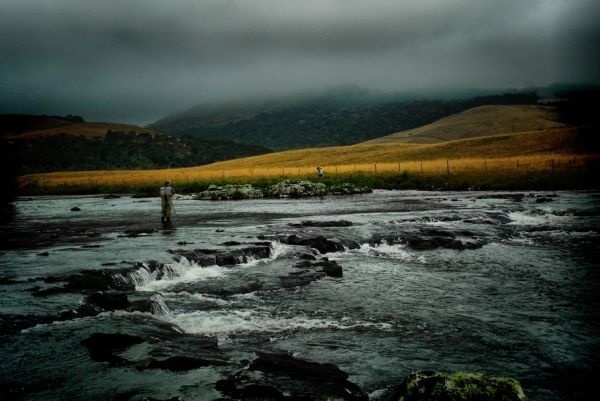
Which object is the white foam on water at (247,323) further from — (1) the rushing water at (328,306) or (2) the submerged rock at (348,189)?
(2) the submerged rock at (348,189)

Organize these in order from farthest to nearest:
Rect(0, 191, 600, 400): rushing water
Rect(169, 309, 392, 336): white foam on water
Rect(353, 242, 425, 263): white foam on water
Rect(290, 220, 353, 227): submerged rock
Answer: Rect(290, 220, 353, 227): submerged rock, Rect(353, 242, 425, 263): white foam on water, Rect(169, 309, 392, 336): white foam on water, Rect(0, 191, 600, 400): rushing water

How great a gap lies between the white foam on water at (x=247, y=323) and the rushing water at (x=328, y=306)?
60mm

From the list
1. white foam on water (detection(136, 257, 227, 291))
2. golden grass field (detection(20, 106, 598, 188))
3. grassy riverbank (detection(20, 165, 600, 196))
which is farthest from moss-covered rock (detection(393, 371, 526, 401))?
golden grass field (detection(20, 106, 598, 188))

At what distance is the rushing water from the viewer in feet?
35.6

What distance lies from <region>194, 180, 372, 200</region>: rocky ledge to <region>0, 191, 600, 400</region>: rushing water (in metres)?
33.2

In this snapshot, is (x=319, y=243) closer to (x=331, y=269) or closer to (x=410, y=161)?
(x=331, y=269)

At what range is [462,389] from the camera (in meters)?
7.48

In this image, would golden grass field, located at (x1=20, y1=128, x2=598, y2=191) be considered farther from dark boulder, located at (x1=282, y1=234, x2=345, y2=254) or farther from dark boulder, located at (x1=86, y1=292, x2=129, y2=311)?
dark boulder, located at (x1=86, y1=292, x2=129, y2=311)

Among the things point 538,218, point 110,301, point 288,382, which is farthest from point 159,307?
point 538,218

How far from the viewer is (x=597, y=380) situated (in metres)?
10.7

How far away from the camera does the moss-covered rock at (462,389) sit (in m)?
7.39

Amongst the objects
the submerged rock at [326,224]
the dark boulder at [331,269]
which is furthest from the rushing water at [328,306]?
the submerged rock at [326,224]

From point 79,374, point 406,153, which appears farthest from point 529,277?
point 406,153

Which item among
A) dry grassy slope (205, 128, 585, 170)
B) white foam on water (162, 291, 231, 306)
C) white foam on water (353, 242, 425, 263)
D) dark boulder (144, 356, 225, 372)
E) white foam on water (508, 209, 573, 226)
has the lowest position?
white foam on water (508, 209, 573, 226)
